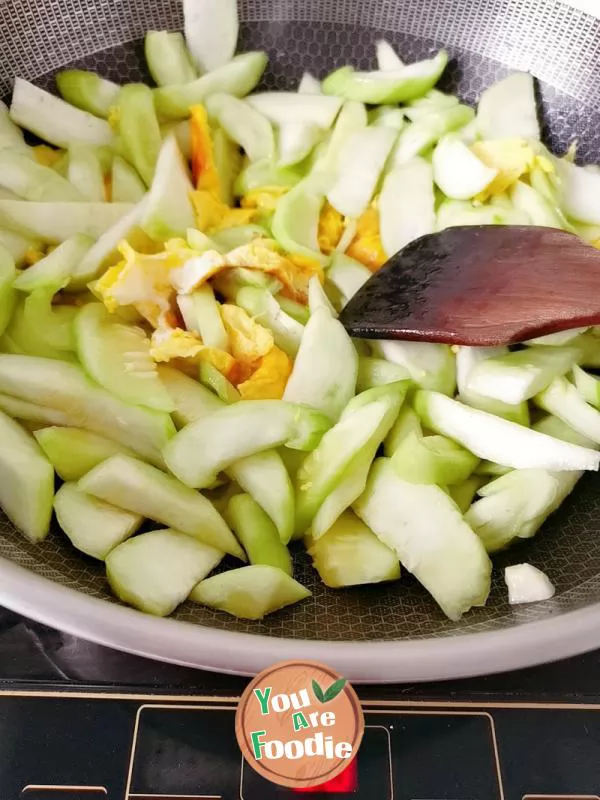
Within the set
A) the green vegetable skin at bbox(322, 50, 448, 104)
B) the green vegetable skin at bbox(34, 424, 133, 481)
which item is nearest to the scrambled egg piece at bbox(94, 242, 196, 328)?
the green vegetable skin at bbox(34, 424, 133, 481)

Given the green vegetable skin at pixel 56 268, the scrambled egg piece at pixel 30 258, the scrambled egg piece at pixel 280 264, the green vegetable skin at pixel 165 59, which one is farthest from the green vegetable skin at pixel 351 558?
the green vegetable skin at pixel 165 59

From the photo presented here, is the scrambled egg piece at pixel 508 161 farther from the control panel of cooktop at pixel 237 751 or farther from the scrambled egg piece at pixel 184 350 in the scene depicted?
the control panel of cooktop at pixel 237 751

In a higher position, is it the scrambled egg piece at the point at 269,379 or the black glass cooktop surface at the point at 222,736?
the scrambled egg piece at the point at 269,379

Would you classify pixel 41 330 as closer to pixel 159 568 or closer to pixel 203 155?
pixel 159 568

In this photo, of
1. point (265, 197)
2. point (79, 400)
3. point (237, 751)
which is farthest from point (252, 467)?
point (265, 197)

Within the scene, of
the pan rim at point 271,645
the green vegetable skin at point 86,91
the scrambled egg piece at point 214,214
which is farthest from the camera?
the green vegetable skin at point 86,91

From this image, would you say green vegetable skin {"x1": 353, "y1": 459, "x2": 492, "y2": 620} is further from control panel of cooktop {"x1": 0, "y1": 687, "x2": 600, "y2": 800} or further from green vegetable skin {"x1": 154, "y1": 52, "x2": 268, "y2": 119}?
green vegetable skin {"x1": 154, "y1": 52, "x2": 268, "y2": 119}
